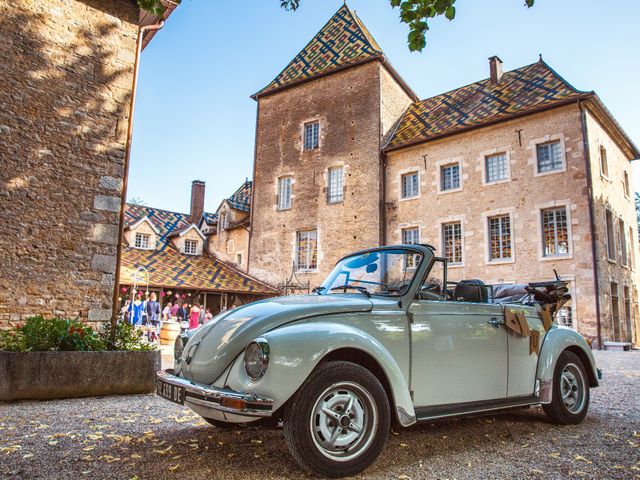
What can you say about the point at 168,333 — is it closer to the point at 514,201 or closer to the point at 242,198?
the point at 514,201

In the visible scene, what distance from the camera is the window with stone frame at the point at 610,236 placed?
58.6 ft

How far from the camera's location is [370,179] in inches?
862

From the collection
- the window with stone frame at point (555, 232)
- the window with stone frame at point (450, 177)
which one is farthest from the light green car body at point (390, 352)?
the window with stone frame at point (450, 177)

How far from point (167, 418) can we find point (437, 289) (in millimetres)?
2987

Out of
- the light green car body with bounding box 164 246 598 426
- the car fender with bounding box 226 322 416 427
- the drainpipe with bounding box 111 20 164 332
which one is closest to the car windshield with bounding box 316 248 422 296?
the light green car body with bounding box 164 246 598 426

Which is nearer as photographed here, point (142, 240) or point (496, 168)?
point (496, 168)

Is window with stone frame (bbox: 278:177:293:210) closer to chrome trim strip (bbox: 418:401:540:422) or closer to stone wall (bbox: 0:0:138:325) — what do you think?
stone wall (bbox: 0:0:138:325)

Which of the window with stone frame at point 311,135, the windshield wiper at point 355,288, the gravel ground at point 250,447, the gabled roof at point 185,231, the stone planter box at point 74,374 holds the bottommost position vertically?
the gravel ground at point 250,447

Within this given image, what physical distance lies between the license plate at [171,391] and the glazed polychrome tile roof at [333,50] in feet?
70.4

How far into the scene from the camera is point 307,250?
23.2 metres

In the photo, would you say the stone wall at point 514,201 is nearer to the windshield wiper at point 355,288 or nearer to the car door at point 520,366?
the car door at point 520,366

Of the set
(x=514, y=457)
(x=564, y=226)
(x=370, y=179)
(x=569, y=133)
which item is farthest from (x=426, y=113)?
(x=514, y=457)

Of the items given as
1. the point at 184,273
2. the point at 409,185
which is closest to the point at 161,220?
the point at 184,273

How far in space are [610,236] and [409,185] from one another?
26.6 ft
